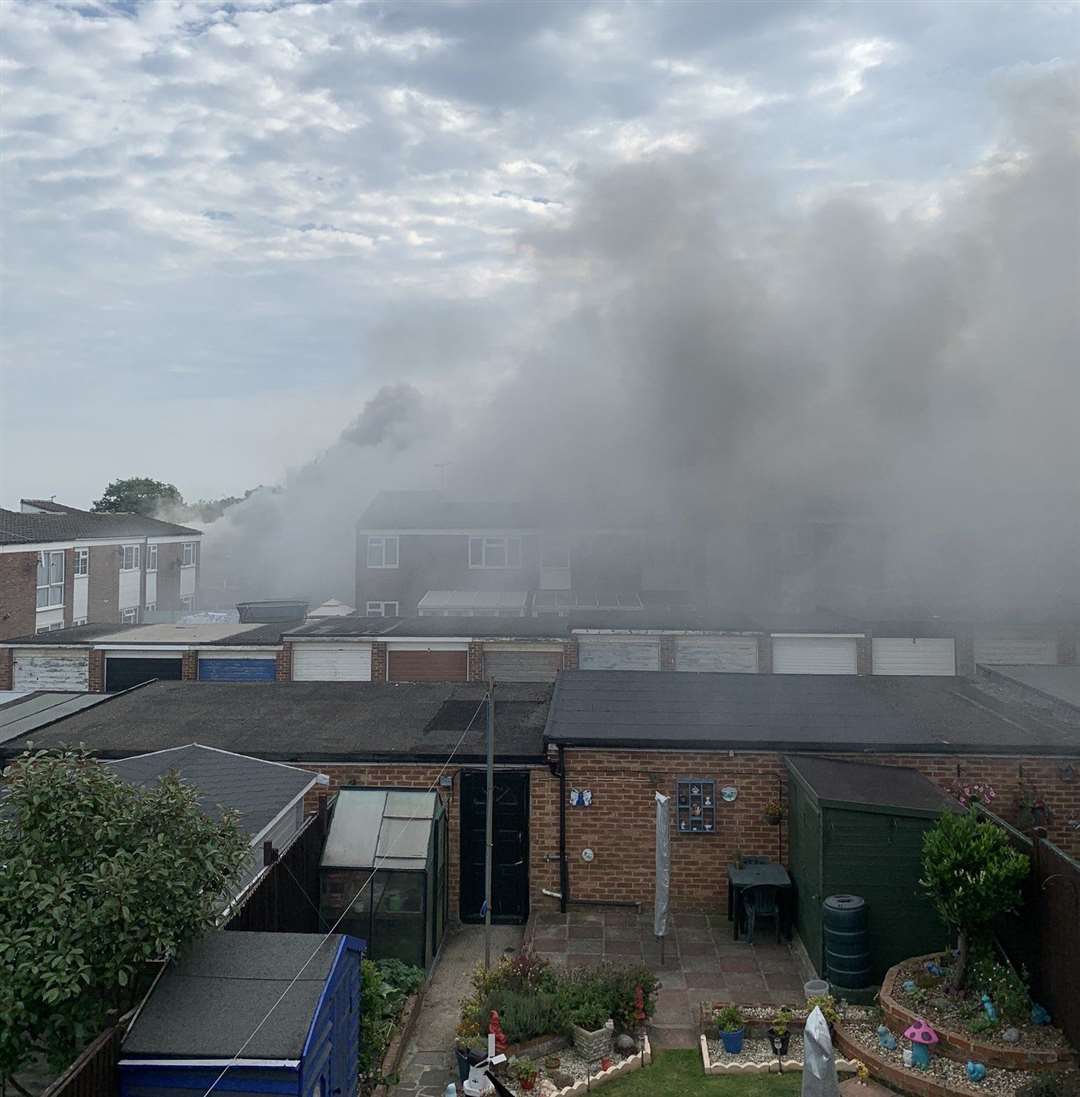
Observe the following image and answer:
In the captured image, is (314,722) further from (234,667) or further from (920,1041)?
(234,667)

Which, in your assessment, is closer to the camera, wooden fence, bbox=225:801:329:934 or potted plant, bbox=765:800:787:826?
wooden fence, bbox=225:801:329:934

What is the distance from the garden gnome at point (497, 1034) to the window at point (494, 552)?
28.1m

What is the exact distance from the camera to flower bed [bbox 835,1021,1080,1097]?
645cm

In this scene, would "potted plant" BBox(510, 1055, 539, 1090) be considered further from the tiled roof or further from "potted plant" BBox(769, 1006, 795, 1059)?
the tiled roof

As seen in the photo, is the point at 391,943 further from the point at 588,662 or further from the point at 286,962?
the point at 588,662

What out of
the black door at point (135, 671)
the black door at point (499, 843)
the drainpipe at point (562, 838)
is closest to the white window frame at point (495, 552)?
the black door at point (135, 671)

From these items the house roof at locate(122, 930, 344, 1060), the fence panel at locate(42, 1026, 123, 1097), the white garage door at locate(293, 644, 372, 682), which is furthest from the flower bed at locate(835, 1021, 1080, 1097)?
the white garage door at locate(293, 644, 372, 682)

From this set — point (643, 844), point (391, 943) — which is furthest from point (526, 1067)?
point (643, 844)

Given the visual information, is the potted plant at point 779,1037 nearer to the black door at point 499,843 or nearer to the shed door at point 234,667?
the black door at point 499,843

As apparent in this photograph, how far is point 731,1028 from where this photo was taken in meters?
7.32

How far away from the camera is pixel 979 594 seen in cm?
2589

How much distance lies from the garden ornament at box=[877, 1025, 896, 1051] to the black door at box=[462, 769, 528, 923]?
4.49 m

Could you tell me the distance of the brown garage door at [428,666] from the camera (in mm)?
21484

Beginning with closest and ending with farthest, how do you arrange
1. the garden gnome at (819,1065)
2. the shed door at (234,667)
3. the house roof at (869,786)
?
the garden gnome at (819,1065)
the house roof at (869,786)
the shed door at (234,667)
